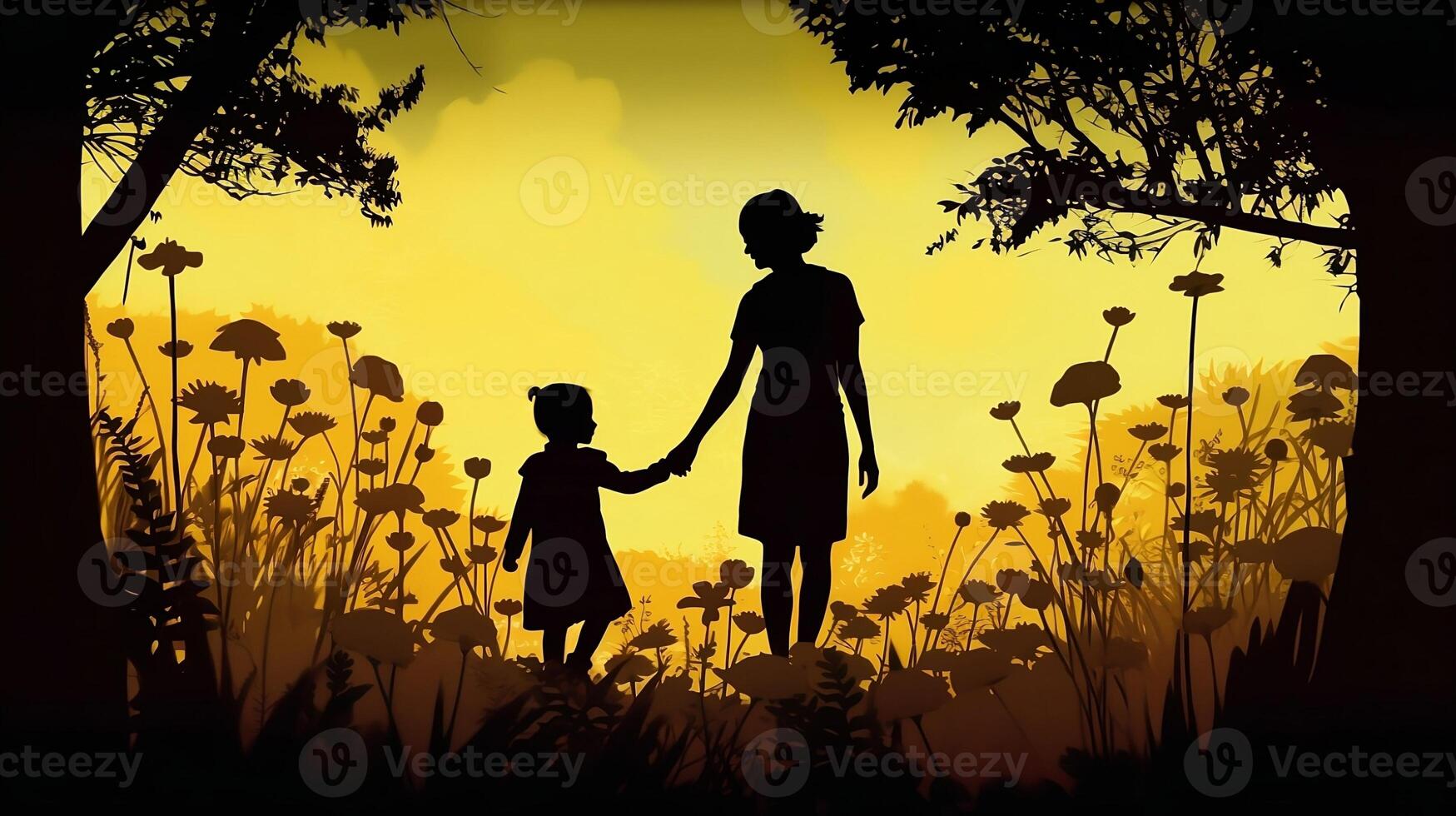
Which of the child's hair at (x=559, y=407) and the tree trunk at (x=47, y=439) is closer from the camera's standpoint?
the tree trunk at (x=47, y=439)

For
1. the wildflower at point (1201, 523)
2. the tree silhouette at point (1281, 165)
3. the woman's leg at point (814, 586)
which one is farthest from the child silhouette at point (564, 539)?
the wildflower at point (1201, 523)

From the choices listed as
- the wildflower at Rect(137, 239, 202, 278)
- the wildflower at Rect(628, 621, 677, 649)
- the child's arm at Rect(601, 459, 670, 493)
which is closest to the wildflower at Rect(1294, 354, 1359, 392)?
the child's arm at Rect(601, 459, 670, 493)

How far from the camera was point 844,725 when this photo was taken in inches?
99.0

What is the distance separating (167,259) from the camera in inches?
107

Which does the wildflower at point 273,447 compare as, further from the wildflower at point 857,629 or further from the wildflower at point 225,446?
the wildflower at point 857,629

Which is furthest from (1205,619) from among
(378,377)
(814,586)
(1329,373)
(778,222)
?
(378,377)

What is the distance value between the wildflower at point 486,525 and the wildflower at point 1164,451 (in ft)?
6.63

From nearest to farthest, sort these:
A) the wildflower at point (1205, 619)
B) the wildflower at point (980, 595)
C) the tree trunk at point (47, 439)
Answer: the tree trunk at point (47, 439) < the wildflower at point (1205, 619) < the wildflower at point (980, 595)

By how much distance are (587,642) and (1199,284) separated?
2.13 m

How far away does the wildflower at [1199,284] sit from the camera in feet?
9.00

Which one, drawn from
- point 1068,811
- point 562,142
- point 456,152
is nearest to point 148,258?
point 456,152

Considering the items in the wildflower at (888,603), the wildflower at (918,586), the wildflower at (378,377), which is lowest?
the wildflower at (888,603)

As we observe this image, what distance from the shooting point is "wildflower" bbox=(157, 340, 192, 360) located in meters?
2.73

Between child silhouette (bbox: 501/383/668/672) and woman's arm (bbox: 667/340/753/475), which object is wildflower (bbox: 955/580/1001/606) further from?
child silhouette (bbox: 501/383/668/672)
